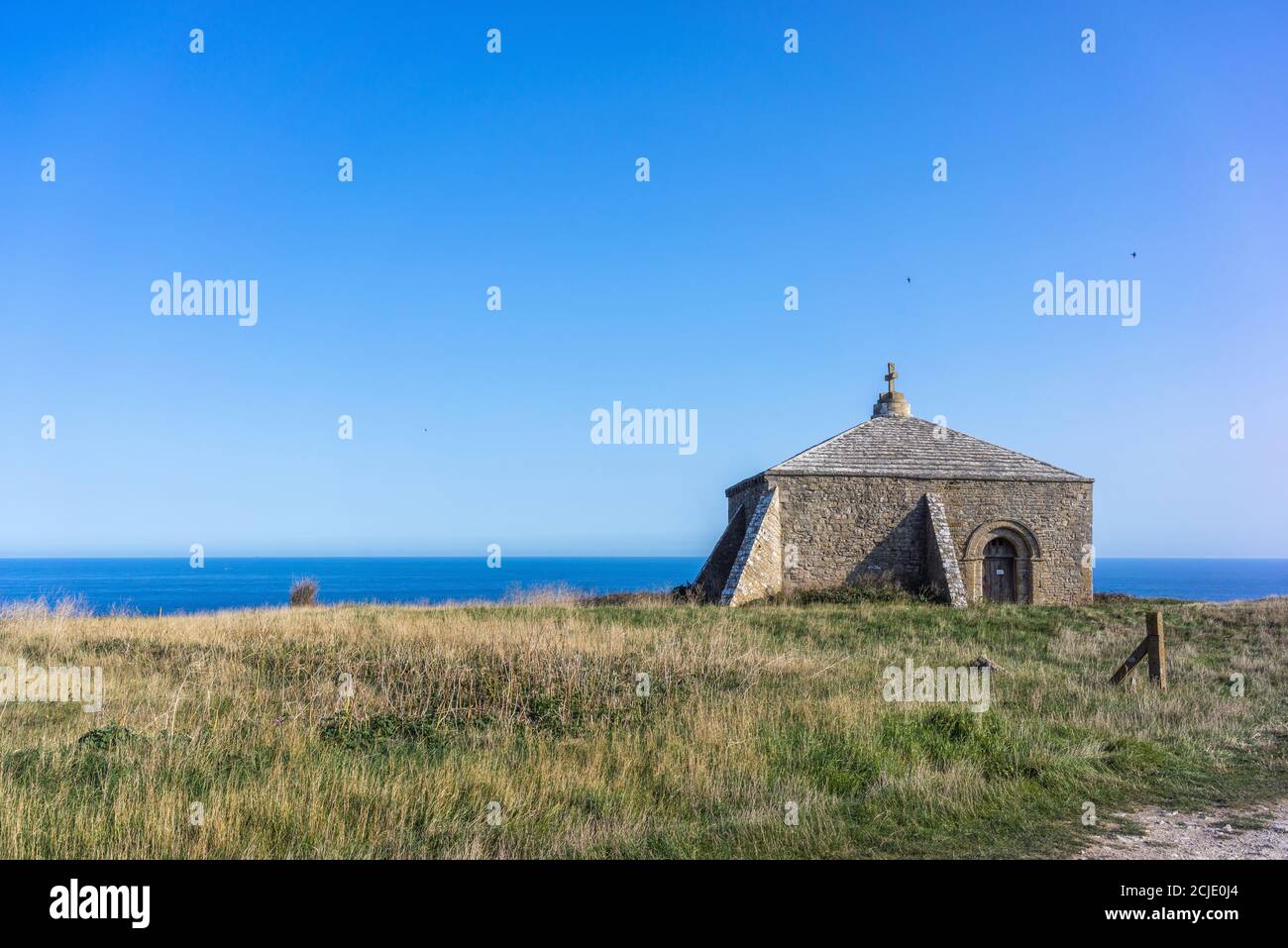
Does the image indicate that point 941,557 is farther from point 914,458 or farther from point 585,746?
point 585,746

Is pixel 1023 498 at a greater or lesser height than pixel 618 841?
greater

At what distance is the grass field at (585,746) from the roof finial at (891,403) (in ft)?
45.5

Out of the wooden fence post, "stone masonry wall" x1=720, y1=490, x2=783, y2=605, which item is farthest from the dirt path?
"stone masonry wall" x1=720, y1=490, x2=783, y2=605

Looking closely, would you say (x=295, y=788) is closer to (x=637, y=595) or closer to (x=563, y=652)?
(x=563, y=652)

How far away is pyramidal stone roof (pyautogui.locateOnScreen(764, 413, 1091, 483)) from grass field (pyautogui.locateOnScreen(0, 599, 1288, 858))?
10.0 m

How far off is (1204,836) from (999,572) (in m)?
18.8

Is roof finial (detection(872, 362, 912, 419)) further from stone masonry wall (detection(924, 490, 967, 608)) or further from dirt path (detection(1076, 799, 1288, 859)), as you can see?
dirt path (detection(1076, 799, 1288, 859))

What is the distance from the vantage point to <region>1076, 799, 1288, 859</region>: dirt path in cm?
509

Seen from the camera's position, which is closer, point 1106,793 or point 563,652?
point 1106,793

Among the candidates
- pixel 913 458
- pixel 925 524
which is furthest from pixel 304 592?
pixel 913 458

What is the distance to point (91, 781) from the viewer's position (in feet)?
19.8

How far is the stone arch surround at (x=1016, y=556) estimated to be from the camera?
74.3ft
